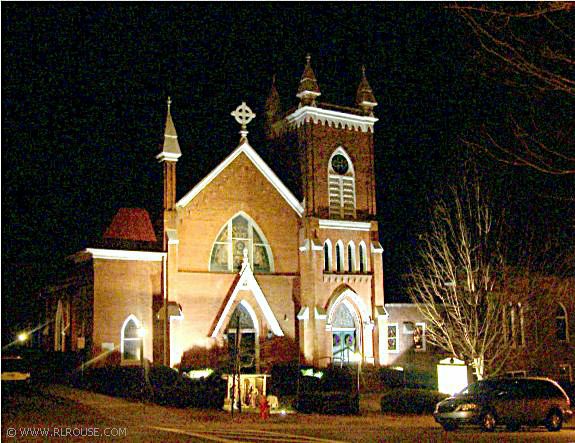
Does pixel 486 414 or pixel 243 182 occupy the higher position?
pixel 243 182

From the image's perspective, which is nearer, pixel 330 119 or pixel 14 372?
pixel 14 372

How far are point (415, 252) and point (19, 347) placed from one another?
27905mm

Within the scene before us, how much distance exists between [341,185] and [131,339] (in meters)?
14.5

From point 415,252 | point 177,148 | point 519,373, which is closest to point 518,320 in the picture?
point 519,373

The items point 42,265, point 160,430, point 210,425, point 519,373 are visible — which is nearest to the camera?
point 160,430

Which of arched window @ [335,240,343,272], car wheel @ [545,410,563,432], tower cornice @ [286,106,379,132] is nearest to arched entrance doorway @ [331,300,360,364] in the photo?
arched window @ [335,240,343,272]

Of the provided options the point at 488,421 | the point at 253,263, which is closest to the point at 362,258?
the point at 253,263

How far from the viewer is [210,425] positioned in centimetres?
2545

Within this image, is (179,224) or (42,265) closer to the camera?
(179,224)

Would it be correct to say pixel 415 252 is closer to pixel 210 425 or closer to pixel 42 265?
pixel 42 265

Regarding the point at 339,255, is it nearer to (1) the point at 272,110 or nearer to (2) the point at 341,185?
(2) the point at 341,185

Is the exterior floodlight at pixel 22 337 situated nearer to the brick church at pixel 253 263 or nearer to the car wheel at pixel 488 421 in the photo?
the brick church at pixel 253 263

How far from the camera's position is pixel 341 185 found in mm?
45250

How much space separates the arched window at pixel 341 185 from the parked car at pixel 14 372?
1817 centimetres
